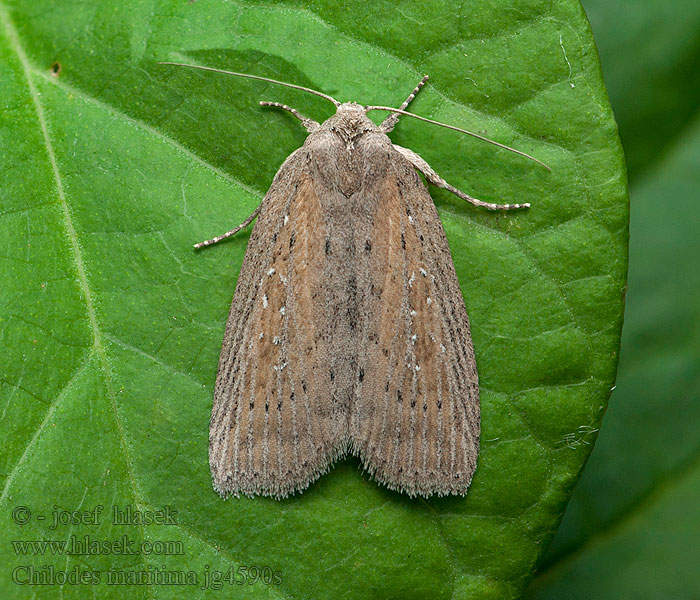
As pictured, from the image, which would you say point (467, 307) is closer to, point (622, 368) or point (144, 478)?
point (622, 368)

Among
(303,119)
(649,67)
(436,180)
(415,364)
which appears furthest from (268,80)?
(649,67)

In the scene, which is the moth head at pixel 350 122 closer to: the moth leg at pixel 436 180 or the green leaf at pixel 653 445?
the moth leg at pixel 436 180

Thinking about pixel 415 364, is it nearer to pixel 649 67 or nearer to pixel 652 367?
pixel 652 367

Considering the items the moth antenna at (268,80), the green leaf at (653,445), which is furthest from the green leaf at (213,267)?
the green leaf at (653,445)

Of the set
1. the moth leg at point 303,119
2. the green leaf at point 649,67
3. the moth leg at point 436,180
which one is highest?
the green leaf at point 649,67

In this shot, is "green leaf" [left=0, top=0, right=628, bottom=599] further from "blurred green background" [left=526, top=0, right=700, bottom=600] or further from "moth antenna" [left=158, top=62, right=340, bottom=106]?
"blurred green background" [left=526, top=0, right=700, bottom=600]

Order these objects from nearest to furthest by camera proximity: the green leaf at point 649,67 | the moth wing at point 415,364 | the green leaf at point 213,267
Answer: the green leaf at point 213,267 < the moth wing at point 415,364 < the green leaf at point 649,67
